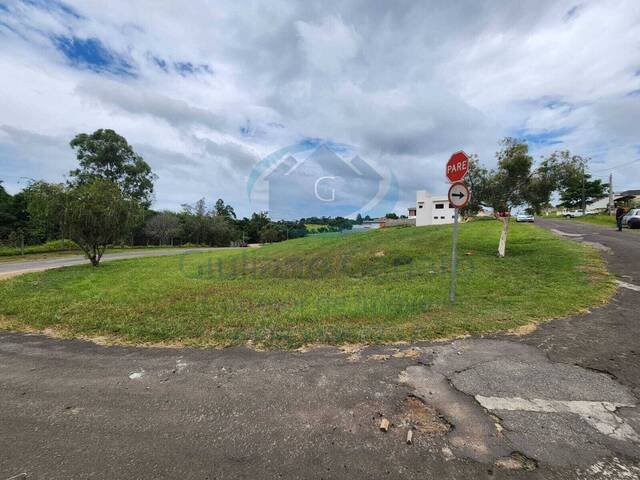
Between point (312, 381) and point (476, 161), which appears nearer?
point (312, 381)

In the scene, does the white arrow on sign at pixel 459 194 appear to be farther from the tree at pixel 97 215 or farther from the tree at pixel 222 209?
the tree at pixel 222 209

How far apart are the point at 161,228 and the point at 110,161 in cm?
1194

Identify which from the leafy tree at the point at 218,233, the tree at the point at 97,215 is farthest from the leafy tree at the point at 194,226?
the tree at the point at 97,215

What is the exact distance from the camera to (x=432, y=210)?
1977 inches

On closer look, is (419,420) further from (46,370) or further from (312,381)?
(46,370)

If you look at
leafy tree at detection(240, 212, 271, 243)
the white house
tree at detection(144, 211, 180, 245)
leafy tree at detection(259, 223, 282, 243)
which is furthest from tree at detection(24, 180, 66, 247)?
leafy tree at detection(240, 212, 271, 243)

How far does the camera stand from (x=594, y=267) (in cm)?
865

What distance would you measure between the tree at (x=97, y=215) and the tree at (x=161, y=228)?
31.7m

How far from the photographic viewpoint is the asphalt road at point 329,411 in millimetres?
1979

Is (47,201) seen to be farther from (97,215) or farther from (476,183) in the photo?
(476,183)

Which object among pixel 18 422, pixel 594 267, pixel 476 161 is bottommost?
pixel 18 422

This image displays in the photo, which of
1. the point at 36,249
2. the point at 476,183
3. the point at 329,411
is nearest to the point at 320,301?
the point at 329,411

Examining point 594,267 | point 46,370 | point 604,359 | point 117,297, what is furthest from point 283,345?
point 594,267

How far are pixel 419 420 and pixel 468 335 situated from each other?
7.40 ft
